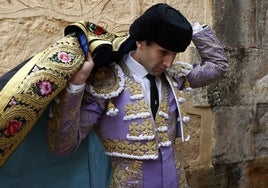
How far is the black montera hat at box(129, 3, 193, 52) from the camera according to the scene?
54.5 inches

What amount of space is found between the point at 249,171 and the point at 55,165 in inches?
53.8

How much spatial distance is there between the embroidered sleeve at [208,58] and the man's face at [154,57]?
19cm

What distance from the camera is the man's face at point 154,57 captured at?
1.44 m

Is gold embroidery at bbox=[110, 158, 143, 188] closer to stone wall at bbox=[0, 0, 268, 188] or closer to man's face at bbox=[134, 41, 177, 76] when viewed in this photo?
man's face at bbox=[134, 41, 177, 76]

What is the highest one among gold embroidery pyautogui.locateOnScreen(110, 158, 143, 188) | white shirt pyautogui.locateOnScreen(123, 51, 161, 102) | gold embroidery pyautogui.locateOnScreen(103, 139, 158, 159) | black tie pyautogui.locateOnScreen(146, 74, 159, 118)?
white shirt pyautogui.locateOnScreen(123, 51, 161, 102)

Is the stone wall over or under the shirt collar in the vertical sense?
under

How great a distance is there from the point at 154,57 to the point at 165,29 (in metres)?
0.11

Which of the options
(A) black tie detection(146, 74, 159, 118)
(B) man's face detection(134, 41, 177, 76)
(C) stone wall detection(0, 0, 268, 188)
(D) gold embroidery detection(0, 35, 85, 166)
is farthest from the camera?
(C) stone wall detection(0, 0, 268, 188)

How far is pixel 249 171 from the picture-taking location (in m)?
2.69

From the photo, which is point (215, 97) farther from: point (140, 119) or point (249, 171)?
Answer: point (140, 119)

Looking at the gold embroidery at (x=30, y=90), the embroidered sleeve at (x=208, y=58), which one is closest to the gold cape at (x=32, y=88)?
the gold embroidery at (x=30, y=90)

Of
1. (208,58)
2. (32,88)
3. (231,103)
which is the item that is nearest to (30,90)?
(32,88)

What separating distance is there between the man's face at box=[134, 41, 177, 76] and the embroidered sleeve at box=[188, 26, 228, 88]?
192 millimetres

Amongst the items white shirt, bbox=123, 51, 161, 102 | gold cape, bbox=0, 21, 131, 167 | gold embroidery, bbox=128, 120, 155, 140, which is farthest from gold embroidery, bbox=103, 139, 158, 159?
gold cape, bbox=0, 21, 131, 167
